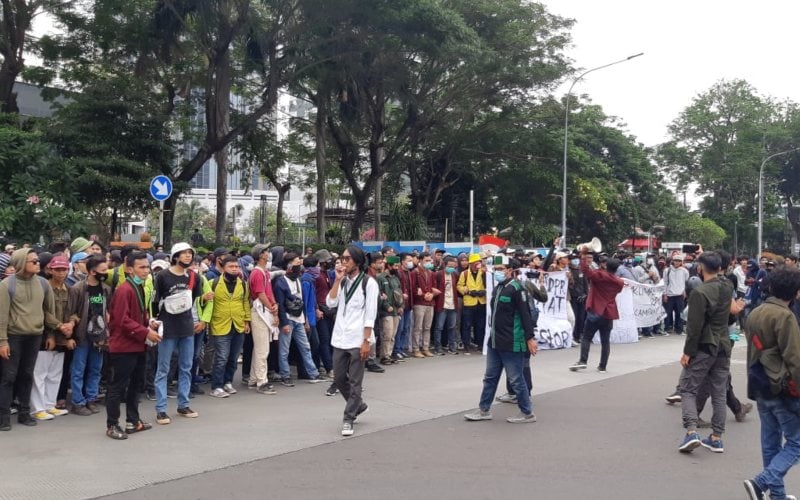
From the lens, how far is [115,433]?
6.73 metres

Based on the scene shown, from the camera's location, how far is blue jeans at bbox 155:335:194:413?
7379 millimetres

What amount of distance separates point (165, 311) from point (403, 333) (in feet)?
17.6

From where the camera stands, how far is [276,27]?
20125 millimetres

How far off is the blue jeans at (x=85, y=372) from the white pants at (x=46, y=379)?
160 millimetres

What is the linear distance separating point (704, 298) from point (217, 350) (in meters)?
5.67

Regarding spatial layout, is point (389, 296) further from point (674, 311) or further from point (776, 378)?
point (674, 311)

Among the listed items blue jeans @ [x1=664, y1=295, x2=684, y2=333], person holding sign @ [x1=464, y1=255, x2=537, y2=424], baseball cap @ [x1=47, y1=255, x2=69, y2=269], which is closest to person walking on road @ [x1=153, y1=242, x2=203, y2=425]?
baseball cap @ [x1=47, y1=255, x2=69, y2=269]

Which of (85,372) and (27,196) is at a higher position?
(27,196)

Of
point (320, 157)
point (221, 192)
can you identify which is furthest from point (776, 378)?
point (320, 157)

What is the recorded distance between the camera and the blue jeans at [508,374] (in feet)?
24.4

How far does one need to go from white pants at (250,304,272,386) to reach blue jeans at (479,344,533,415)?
3048 millimetres

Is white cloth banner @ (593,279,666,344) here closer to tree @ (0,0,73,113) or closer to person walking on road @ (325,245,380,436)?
person walking on road @ (325,245,380,436)

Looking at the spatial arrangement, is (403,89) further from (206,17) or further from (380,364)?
(380,364)

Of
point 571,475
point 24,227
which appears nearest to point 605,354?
point 571,475
